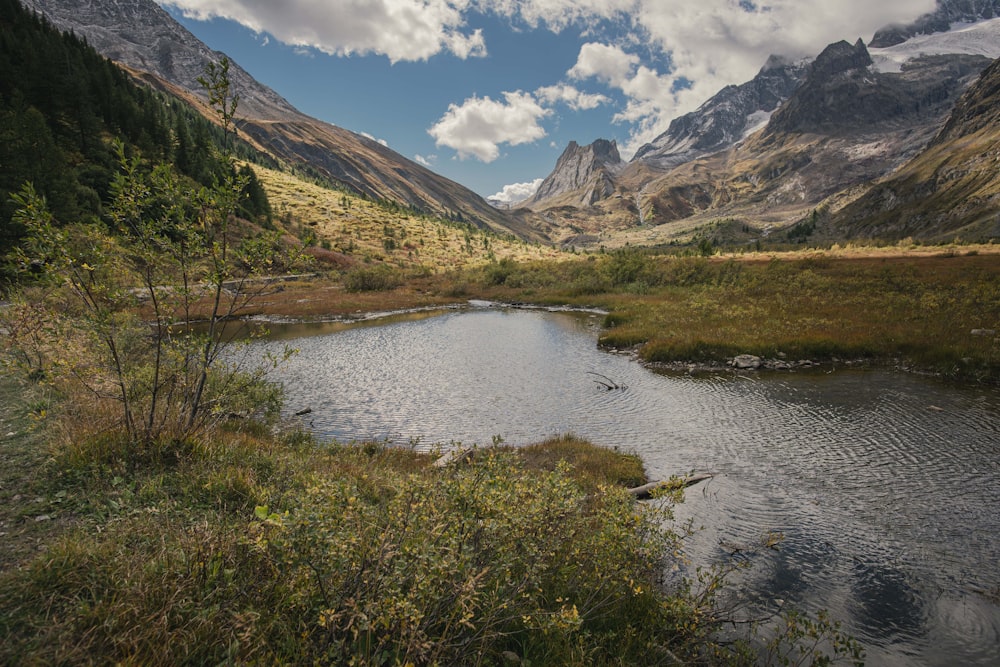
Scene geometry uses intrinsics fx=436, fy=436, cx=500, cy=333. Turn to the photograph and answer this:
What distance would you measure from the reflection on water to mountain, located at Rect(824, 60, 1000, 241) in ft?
443

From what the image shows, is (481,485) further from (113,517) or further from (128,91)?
(128,91)

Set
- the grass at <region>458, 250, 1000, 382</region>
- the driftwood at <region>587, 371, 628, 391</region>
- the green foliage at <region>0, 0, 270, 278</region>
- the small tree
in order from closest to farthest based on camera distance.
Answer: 1. the small tree
2. the driftwood at <region>587, 371, 628, 391</region>
3. the grass at <region>458, 250, 1000, 382</region>
4. the green foliage at <region>0, 0, 270, 278</region>

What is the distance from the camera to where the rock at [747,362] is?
79.6 ft

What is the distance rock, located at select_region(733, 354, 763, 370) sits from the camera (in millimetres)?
24259

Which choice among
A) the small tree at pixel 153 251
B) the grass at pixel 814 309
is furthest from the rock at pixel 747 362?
the small tree at pixel 153 251

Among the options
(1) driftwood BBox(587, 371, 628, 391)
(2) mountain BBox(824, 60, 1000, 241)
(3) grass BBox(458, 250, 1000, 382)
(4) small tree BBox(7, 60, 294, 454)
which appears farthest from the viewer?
(2) mountain BBox(824, 60, 1000, 241)

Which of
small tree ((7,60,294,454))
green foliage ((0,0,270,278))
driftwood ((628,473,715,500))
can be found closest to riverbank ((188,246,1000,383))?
driftwood ((628,473,715,500))

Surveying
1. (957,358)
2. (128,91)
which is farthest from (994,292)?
(128,91)

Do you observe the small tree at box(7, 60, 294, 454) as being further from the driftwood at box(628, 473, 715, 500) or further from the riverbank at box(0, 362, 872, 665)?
the driftwood at box(628, 473, 715, 500)

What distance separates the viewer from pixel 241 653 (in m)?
3.98

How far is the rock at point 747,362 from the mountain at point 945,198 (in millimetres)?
129940

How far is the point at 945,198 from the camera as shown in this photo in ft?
481

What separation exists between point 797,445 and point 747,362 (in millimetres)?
10270

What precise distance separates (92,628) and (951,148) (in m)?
288
